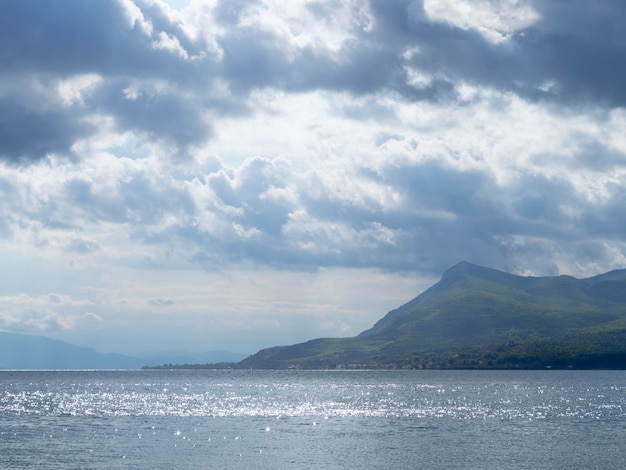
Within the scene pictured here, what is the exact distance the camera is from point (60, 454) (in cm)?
10119

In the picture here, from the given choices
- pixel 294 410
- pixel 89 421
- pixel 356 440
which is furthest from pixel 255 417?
pixel 356 440

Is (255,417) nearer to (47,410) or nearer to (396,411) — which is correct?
(396,411)

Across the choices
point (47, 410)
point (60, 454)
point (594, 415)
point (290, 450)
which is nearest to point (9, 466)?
point (60, 454)

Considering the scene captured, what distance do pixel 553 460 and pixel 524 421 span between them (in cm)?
5059

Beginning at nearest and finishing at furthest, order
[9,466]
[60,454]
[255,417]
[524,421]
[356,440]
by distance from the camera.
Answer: [9,466] < [60,454] < [356,440] < [524,421] < [255,417]

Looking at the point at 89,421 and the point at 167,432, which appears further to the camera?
the point at 89,421

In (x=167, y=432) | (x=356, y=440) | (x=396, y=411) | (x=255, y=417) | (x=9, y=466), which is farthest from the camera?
(x=396, y=411)

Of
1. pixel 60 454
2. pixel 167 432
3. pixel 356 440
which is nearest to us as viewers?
pixel 60 454

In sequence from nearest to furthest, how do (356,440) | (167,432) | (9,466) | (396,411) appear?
(9,466), (356,440), (167,432), (396,411)

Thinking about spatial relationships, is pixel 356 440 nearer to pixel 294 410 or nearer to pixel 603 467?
pixel 603 467

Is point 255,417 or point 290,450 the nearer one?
point 290,450

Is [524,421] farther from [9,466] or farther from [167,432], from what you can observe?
[9,466]

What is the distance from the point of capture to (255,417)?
515ft

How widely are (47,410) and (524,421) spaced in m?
102
